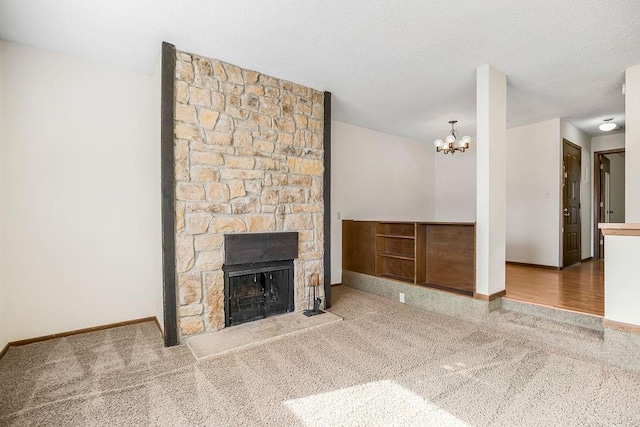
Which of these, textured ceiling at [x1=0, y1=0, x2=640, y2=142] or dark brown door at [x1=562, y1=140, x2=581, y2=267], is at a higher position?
textured ceiling at [x1=0, y1=0, x2=640, y2=142]

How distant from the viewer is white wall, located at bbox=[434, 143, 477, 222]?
6539 mm

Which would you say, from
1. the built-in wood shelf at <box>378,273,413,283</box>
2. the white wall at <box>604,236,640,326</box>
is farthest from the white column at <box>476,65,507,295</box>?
the built-in wood shelf at <box>378,273,413,283</box>

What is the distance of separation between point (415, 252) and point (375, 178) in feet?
6.87

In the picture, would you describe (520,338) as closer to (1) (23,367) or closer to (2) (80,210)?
(1) (23,367)

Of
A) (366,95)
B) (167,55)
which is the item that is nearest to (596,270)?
(366,95)

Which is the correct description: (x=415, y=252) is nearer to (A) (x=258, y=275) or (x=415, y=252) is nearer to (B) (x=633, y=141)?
(A) (x=258, y=275)

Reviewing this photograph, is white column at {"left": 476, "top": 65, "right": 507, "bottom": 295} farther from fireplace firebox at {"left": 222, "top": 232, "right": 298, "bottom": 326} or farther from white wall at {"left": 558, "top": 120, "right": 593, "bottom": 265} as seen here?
white wall at {"left": 558, "top": 120, "right": 593, "bottom": 265}

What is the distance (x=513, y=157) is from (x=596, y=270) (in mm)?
2299

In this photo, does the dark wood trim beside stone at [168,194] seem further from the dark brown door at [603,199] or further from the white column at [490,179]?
the dark brown door at [603,199]

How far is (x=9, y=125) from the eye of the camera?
2848 millimetres

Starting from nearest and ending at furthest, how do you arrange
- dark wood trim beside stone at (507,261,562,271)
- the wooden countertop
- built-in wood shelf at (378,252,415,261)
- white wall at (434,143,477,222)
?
the wooden countertop < built-in wood shelf at (378,252,415,261) < dark wood trim beside stone at (507,261,562,271) < white wall at (434,143,477,222)

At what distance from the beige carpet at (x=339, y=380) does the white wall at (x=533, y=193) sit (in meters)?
2.83

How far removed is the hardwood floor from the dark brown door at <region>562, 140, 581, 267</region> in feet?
0.93

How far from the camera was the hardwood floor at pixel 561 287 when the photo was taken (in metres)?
3.22
